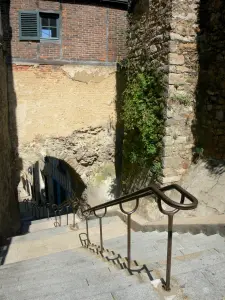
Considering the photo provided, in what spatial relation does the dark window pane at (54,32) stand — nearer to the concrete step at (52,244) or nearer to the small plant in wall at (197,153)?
the small plant in wall at (197,153)

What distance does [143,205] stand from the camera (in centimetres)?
675

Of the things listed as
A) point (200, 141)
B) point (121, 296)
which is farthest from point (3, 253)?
point (200, 141)

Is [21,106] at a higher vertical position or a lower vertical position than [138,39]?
lower

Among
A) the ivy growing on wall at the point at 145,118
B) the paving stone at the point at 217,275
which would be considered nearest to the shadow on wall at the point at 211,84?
the ivy growing on wall at the point at 145,118

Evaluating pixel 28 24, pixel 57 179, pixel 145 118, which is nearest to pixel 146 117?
pixel 145 118

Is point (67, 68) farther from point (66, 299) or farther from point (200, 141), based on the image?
point (66, 299)

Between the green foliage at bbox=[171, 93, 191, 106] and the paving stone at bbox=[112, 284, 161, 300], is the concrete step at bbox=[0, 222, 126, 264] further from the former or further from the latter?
the paving stone at bbox=[112, 284, 161, 300]

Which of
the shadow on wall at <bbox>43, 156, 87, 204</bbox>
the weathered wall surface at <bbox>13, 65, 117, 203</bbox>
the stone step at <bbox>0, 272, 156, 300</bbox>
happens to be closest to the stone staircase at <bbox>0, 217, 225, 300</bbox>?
the stone step at <bbox>0, 272, 156, 300</bbox>

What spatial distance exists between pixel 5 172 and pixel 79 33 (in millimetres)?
4441

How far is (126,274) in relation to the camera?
97.6 inches

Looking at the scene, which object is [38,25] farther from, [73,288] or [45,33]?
[73,288]

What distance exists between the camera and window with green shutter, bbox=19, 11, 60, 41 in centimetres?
727

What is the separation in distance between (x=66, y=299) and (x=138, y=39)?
6.38 m

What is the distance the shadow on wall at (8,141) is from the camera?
6902 millimetres
